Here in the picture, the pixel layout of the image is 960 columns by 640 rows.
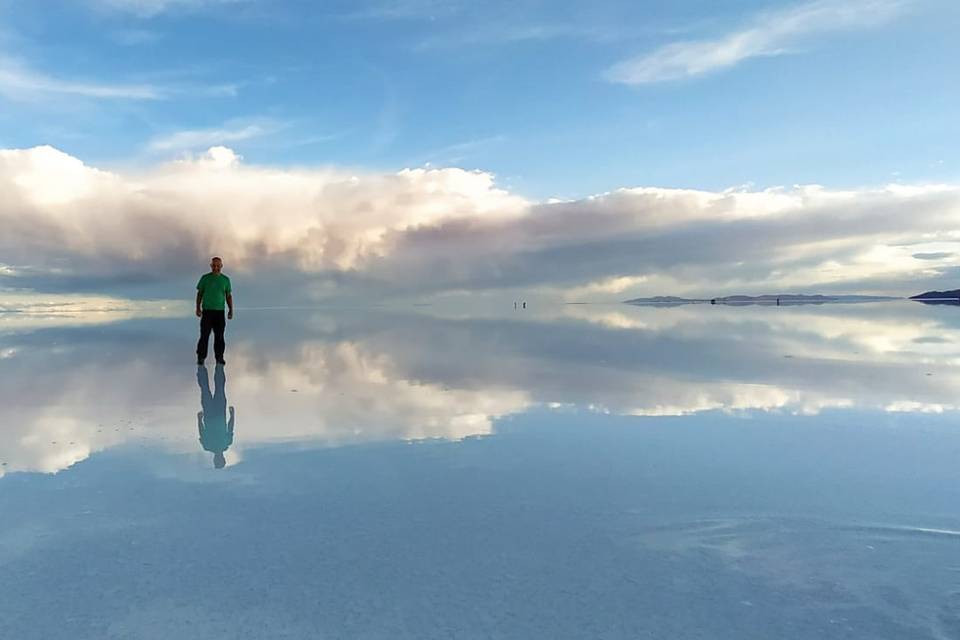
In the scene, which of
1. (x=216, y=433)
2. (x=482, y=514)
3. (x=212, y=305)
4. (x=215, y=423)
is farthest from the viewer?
(x=212, y=305)

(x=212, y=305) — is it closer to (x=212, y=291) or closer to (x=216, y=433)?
(x=212, y=291)

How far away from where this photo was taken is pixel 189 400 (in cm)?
807

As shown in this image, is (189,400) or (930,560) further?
(189,400)

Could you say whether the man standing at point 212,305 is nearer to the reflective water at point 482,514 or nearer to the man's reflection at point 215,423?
the man's reflection at point 215,423

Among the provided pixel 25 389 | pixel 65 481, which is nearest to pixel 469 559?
pixel 65 481

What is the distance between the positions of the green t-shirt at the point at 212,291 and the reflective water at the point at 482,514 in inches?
160

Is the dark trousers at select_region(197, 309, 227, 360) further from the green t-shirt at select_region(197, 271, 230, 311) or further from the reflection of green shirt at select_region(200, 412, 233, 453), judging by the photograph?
the reflection of green shirt at select_region(200, 412, 233, 453)

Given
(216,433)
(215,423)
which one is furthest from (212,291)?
(216,433)

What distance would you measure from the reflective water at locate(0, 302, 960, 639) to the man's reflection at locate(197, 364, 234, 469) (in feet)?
0.15

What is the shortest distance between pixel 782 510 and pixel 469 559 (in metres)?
2.03

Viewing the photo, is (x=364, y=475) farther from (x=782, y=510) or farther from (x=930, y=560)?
(x=930, y=560)

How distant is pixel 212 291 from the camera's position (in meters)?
12.6

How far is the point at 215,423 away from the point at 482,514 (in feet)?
12.6

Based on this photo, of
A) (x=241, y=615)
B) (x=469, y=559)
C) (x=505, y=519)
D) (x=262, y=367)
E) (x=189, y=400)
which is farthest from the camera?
(x=262, y=367)
